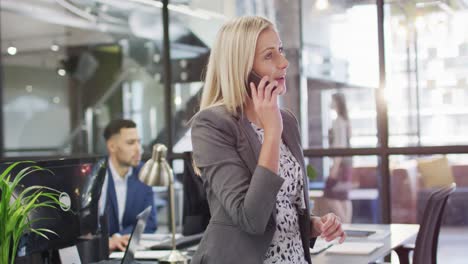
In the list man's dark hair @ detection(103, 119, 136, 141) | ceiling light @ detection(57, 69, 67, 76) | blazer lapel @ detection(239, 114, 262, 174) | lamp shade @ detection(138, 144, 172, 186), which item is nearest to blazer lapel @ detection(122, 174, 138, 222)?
man's dark hair @ detection(103, 119, 136, 141)

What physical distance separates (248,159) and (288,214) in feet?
0.63

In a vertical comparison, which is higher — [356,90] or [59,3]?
[59,3]

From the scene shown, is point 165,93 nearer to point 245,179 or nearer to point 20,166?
point 20,166

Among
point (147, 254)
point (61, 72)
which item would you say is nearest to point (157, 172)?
point (147, 254)

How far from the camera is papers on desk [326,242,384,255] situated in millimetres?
3354

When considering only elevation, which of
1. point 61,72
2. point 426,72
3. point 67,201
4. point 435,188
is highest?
point 61,72

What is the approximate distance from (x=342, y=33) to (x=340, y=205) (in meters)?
1.25

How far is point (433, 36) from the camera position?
533cm

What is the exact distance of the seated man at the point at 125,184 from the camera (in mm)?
4312

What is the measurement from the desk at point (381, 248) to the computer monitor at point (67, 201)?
94 cm

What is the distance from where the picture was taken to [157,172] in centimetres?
343

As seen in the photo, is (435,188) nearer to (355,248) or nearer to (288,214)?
(355,248)

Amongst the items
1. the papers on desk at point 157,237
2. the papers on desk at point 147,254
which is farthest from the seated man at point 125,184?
the papers on desk at point 147,254

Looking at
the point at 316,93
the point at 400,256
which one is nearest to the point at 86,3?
the point at 316,93
